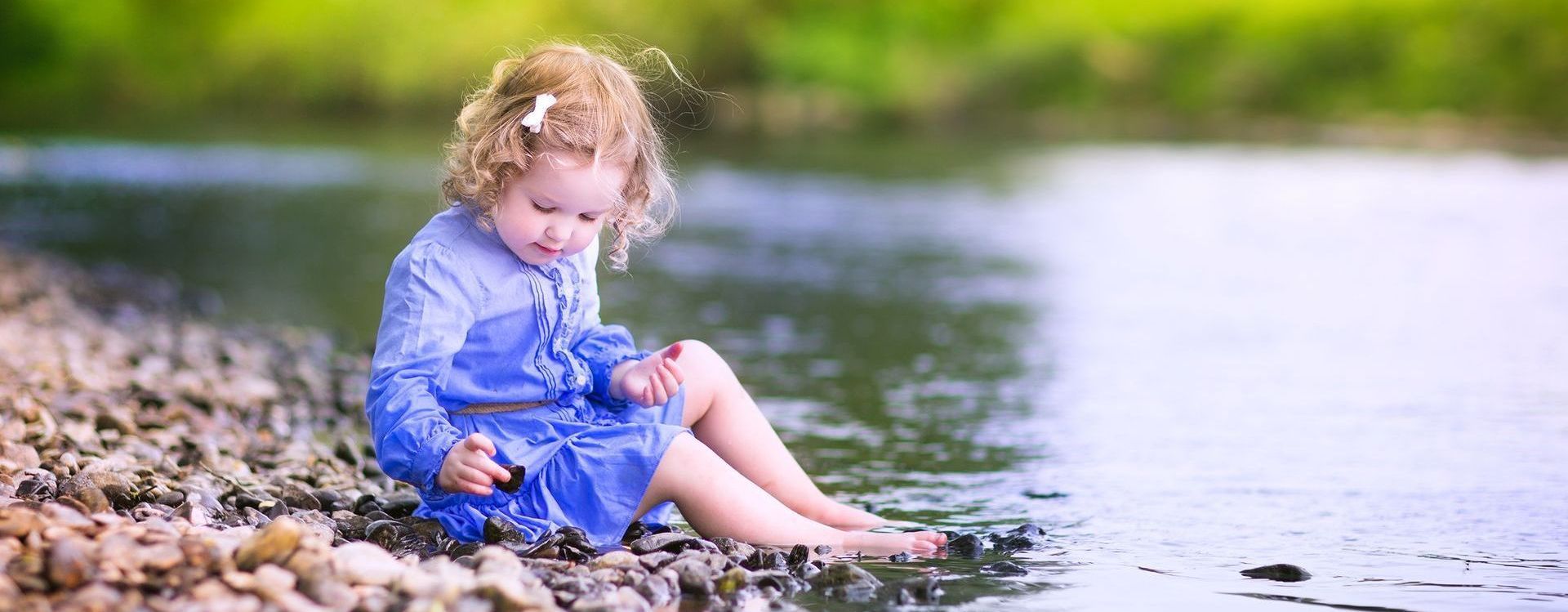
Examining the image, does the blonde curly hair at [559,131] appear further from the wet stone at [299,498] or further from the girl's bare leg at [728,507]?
the wet stone at [299,498]

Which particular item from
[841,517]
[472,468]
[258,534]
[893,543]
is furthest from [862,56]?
[258,534]

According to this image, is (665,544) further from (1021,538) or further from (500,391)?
(1021,538)

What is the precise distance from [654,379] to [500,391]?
30cm

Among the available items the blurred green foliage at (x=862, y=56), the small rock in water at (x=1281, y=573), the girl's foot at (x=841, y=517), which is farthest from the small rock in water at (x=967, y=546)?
the blurred green foliage at (x=862, y=56)

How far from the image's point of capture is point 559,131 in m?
2.95

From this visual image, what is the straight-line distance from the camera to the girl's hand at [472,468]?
2.77 m

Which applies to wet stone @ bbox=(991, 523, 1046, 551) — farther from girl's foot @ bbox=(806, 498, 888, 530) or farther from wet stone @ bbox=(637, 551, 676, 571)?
wet stone @ bbox=(637, 551, 676, 571)

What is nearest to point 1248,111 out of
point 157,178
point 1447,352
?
point 157,178

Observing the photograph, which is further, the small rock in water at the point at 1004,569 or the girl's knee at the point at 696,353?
the girl's knee at the point at 696,353

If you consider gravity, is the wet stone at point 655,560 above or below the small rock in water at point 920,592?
below

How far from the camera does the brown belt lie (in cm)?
309

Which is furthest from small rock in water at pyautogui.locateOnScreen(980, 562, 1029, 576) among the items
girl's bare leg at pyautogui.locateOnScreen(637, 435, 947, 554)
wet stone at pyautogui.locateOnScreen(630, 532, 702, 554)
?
wet stone at pyautogui.locateOnScreen(630, 532, 702, 554)

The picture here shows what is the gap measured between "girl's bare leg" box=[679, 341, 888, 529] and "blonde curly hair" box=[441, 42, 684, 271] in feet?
1.01

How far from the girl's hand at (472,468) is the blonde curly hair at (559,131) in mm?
479
